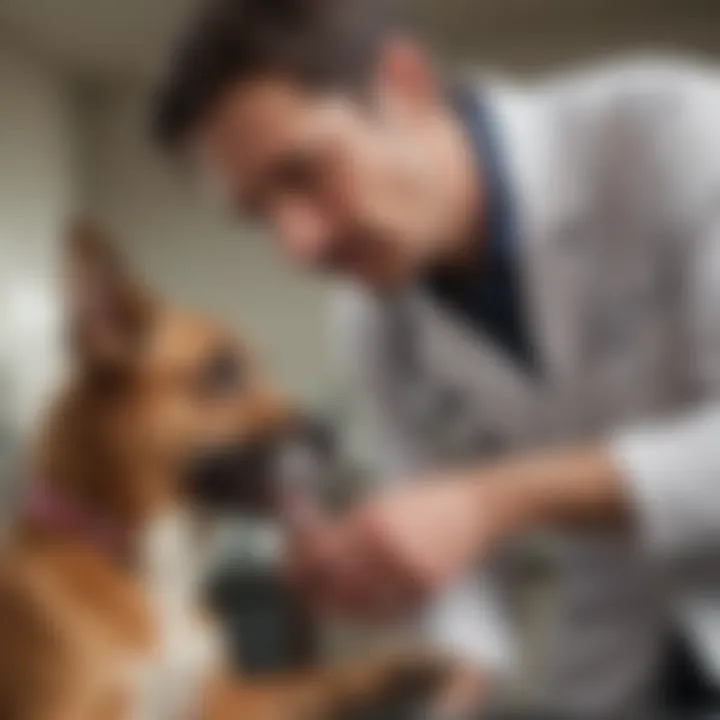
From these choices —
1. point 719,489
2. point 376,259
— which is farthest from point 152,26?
point 719,489

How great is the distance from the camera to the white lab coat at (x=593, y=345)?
1073mm

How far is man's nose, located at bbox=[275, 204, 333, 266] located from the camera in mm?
1098

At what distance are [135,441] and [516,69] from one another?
1.27 ft

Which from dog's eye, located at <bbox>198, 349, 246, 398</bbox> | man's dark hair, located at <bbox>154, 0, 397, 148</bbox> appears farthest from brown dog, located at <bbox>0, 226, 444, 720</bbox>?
man's dark hair, located at <bbox>154, 0, 397, 148</bbox>

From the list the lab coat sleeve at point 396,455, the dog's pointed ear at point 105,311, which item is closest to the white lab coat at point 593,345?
the lab coat sleeve at point 396,455

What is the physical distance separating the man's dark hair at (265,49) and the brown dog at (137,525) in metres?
0.13

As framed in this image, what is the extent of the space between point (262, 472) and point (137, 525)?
4.0 inches

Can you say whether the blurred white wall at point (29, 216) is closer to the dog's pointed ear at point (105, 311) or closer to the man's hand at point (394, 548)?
the dog's pointed ear at point (105, 311)

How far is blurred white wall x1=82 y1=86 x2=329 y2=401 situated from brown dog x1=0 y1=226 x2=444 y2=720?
0.07 ft

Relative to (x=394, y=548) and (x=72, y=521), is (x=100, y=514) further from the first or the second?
(x=394, y=548)

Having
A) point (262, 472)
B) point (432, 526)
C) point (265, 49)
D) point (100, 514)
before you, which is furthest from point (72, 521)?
point (265, 49)

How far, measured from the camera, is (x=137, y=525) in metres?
1.09

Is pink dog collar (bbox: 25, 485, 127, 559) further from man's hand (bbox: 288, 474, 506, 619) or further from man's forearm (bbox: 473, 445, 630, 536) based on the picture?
man's forearm (bbox: 473, 445, 630, 536)

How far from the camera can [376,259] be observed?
110 cm
